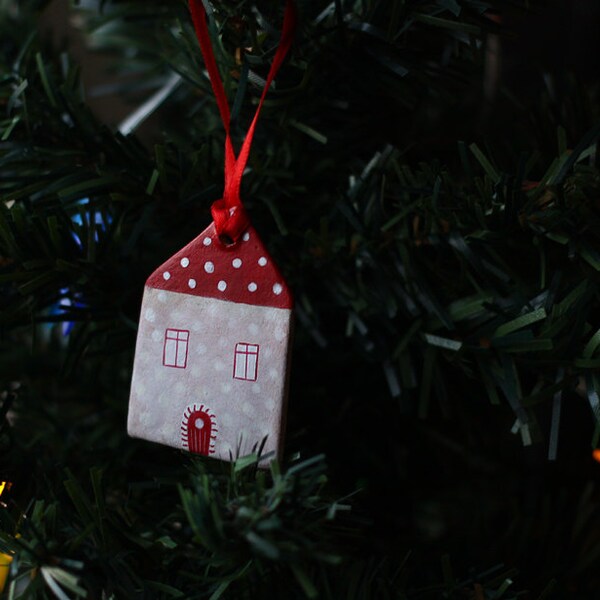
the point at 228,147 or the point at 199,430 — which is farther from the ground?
the point at 228,147

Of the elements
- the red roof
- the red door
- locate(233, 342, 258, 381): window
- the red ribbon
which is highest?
the red ribbon

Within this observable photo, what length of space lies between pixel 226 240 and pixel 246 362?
0.16 feet

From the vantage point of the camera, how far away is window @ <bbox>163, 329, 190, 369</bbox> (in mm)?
278

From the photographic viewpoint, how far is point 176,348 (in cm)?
28

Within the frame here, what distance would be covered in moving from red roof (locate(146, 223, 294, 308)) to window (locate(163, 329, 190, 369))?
0.02 m

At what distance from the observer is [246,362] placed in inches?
10.6

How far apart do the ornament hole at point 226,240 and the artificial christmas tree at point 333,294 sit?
2cm

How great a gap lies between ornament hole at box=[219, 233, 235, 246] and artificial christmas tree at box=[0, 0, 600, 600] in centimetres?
2

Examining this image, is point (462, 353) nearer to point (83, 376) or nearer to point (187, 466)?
point (187, 466)

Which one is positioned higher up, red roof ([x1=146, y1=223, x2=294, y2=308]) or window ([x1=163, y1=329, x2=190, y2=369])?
red roof ([x1=146, y1=223, x2=294, y2=308])

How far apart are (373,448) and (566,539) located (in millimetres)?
101

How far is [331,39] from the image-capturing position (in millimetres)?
287

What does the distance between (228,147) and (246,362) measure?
82 millimetres

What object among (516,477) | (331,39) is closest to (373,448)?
(516,477)
